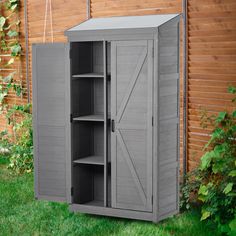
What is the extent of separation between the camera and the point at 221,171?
20.8 feet

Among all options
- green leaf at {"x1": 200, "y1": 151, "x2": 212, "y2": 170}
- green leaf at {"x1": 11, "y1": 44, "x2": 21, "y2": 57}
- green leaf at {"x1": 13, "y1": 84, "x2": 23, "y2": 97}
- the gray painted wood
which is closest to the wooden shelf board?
the gray painted wood

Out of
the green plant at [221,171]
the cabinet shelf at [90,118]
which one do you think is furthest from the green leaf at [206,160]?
the cabinet shelf at [90,118]

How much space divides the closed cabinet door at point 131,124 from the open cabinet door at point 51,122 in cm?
60

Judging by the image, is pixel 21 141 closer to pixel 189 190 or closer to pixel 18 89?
pixel 18 89

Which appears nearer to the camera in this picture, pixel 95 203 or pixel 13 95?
pixel 95 203

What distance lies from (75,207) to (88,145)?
724 mm

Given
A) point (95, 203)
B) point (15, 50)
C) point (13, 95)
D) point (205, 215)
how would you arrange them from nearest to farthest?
point (205, 215)
point (95, 203)
point (15, 50)
point (13, 95)

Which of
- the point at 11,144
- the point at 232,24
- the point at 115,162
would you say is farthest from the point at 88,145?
the point at 11,144

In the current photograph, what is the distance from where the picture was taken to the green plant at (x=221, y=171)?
6.18 m

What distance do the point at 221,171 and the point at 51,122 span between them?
1.96 meters

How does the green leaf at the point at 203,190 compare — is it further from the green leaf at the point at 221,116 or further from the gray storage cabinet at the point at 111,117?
the green leaf at the point at 221,116

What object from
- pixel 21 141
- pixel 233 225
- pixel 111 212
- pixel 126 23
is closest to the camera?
pixel 233 225

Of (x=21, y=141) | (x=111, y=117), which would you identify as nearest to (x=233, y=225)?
(x=111, y=117)

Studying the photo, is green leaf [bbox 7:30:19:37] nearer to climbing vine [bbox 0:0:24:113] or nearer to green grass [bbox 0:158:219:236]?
climbing vine [bbox 0:0:24:113]
